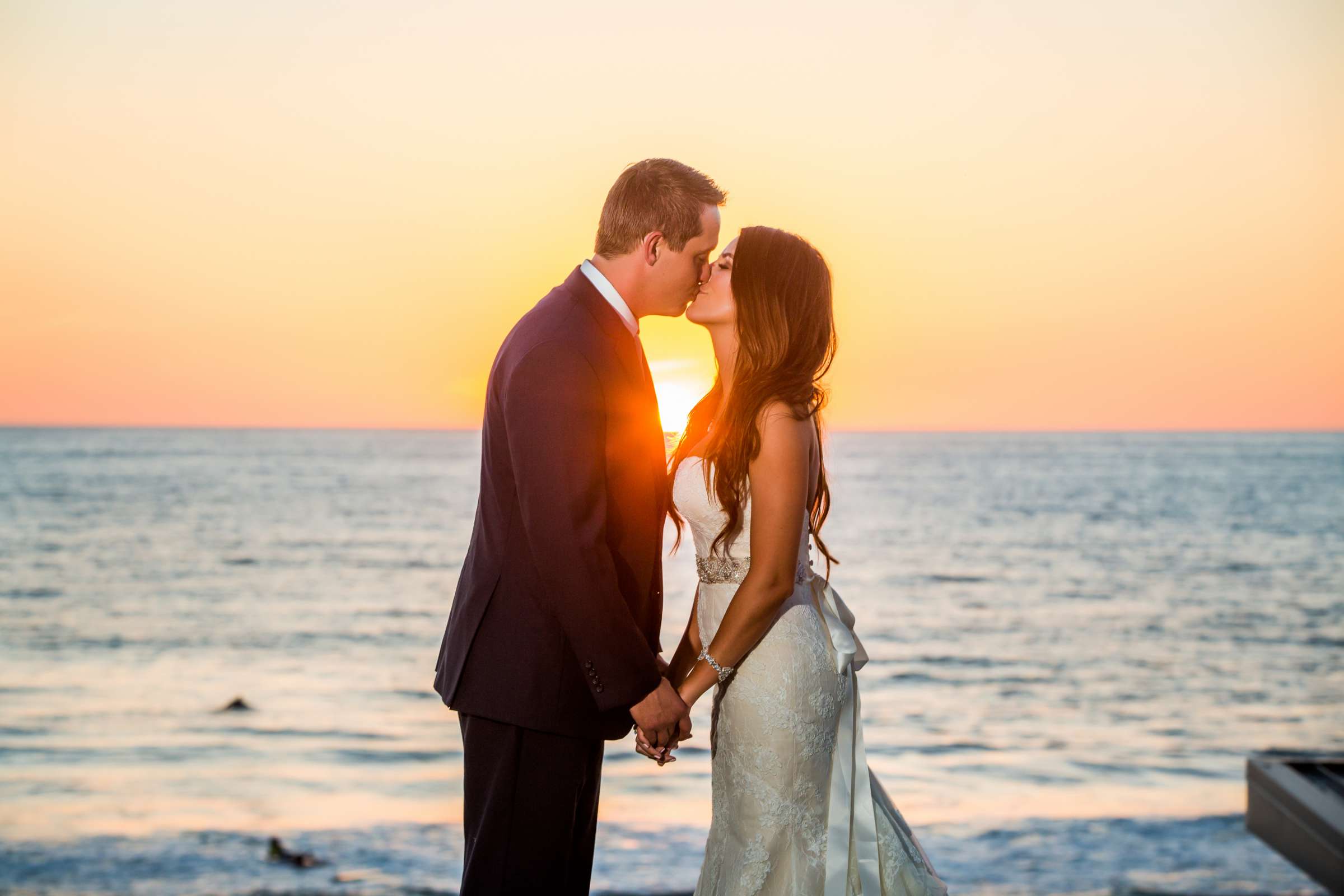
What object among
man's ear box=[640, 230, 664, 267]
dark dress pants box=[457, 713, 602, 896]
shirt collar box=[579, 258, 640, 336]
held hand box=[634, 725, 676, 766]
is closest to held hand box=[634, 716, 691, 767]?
held hand box=[634, 725, 676, 766]

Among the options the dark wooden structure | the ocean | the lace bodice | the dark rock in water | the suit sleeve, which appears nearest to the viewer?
the dark wooden structure

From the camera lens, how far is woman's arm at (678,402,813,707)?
8.45ft

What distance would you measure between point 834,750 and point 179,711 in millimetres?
9175

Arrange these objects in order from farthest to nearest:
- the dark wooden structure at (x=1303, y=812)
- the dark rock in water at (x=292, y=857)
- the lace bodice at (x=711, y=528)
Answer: the dark rock in water at (x=292, y=857)
the lace bodice at (x=711, y=528)
the dark wooden structure at (x=1303, y=812)

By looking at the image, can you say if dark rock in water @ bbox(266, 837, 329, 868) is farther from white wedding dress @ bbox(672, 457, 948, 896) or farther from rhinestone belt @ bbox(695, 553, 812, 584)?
rhinestone belt @ bbox(695, 553, 812, 584)

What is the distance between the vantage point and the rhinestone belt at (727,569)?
2725 mm

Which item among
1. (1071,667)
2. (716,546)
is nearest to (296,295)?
(1071,667)

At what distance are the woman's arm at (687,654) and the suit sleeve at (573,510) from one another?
1.16 ft

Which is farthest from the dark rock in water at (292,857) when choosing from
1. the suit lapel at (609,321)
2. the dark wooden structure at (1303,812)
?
the dark wooden structure at (1303,812)

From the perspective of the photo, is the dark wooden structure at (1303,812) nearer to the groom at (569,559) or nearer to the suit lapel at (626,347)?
the groom at (569,559)

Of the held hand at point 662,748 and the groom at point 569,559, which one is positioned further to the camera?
the held hand at point 662,748

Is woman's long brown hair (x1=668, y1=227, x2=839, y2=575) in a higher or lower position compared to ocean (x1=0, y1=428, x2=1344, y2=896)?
higher

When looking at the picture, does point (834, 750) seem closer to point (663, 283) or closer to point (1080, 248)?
point (663, 283)

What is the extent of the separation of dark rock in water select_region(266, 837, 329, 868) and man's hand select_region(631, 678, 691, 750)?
4.08 m
